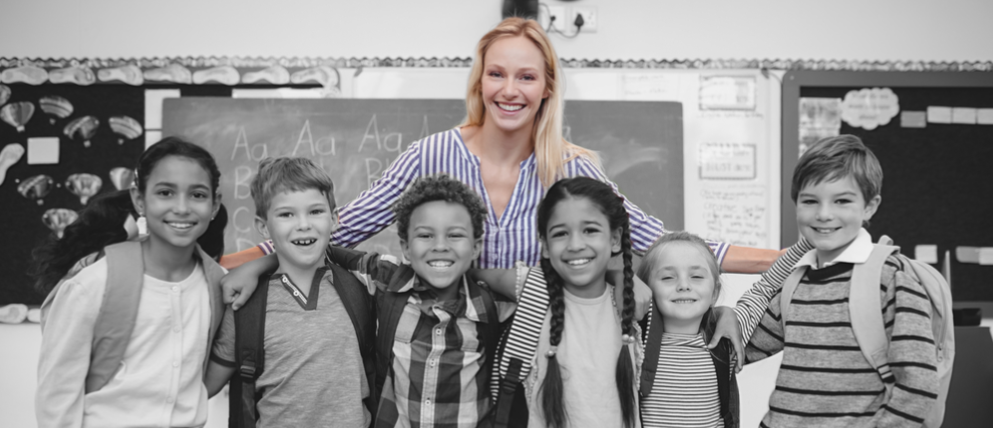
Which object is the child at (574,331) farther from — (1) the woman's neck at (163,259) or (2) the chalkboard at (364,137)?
(2) the chalkboard at (364,137)

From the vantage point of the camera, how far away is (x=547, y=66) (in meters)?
1.62

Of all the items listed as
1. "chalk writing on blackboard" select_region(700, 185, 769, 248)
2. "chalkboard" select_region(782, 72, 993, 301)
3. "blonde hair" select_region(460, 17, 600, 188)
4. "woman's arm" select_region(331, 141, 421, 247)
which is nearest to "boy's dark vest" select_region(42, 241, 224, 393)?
"woman's arm" select_region(331, 141, 421, 247)

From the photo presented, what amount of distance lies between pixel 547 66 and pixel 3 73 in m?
2.82

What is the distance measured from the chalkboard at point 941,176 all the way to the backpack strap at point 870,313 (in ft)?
6.04

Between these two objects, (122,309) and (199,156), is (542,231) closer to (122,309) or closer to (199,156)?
(199,156)

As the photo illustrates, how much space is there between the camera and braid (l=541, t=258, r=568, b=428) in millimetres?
1270

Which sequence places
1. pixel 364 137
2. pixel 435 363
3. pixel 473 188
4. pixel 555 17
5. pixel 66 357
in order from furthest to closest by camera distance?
pixel 555 17
pixel 364 137
pixel 473 188
pixel 435 363
pixel 66 357

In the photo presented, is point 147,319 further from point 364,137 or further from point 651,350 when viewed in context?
point 364,137

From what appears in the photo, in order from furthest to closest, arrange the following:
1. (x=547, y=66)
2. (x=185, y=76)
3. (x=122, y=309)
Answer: (x=185, y=76) < (x=547, y=66) < (x=122, y=309)

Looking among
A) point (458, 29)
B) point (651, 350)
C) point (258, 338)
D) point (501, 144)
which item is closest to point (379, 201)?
point (501, 144)

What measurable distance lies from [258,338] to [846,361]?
1.30 m

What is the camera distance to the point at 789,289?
1.38 metres

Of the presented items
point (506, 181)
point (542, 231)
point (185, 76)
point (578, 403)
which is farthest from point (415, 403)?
point (185, 76)

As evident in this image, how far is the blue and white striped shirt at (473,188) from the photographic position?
5.11ft
